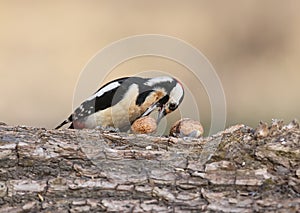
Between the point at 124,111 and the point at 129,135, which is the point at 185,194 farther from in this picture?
the point at 124,111

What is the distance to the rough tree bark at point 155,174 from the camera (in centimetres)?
151

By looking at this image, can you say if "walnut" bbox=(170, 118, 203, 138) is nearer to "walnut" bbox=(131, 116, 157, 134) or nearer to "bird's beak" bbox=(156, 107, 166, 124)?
"walnut" bbox=(131, 116, 157, 134)

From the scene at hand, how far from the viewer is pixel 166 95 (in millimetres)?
2186

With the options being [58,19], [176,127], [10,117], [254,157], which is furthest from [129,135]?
[58,19]

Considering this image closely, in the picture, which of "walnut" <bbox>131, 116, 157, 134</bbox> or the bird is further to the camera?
the bird

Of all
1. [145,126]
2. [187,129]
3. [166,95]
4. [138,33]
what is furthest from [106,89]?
[138,33]

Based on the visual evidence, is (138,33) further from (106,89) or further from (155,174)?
(155,174)

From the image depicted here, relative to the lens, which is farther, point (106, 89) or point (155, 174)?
point (106, 89)

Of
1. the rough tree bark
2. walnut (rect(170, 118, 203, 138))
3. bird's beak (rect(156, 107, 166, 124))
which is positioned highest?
bird's beak (rect(156, 107, 166, 124))

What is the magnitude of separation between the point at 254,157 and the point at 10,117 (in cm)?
203

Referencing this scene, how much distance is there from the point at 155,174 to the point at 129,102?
644 mm

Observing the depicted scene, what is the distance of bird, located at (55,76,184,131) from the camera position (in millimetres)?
2180

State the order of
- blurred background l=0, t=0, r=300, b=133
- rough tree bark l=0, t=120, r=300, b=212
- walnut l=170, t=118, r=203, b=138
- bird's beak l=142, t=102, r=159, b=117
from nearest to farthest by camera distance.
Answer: rough tree bark l=0, t=120, r=300, b=212 → walnut l=170, t=118, r=203, b=138 → bird's beak l=142, t=102, r=159, b=117 → blurred background l=0, t=0, r=300, b=133

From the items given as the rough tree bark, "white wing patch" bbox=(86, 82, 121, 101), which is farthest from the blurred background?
the rough tree bark
